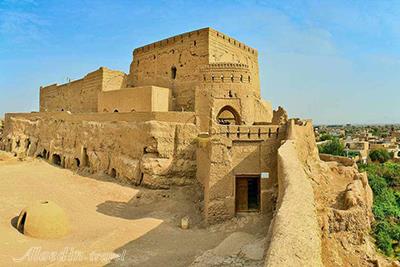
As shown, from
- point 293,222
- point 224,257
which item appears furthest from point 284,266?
point 224,257

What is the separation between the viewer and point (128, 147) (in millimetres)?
16828

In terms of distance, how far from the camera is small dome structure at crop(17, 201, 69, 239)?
1053 centimetres

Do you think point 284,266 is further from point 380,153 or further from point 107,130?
point 380,153

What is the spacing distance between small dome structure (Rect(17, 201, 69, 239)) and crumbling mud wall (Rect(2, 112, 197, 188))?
15.7 feet

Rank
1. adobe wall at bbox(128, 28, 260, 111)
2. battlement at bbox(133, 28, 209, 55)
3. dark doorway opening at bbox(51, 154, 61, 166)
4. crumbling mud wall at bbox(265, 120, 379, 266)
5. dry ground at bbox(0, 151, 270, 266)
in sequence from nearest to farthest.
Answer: crumbling mud wall at bbox(265, 120, 379, 266), dry ground at bbox(0, 151, 270, 266), adobe wall at bbox(128, 28, 260, 111), battlement at bbox(133, 28, 209, 55), dark doorway opening at bbox(51, 154, 61, 166)

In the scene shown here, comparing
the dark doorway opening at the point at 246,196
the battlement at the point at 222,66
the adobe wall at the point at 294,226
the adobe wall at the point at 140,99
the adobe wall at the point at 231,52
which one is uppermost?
the adobe wall at the point at 231,52

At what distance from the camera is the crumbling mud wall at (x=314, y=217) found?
4.27m

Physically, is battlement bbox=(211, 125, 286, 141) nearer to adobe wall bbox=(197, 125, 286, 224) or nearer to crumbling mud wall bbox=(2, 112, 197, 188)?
adobe wall bbox=(197, 125, 286, 224)

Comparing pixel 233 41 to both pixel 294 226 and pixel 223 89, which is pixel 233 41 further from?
pixel 294 226

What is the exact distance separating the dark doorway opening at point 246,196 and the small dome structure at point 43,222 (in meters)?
5.98

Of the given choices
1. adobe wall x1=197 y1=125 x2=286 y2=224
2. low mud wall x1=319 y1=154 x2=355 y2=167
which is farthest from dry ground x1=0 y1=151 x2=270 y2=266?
low mud wall x1=319 y1=154 x2=355 y2=167

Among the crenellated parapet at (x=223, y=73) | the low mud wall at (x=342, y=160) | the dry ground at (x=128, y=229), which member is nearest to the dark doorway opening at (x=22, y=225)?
the dry ground at (x=128, y=229)

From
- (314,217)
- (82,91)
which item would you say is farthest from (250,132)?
(82,91)

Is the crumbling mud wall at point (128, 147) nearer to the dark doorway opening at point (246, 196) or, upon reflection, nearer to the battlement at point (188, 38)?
the dark doorway opening at point (246, 196)
